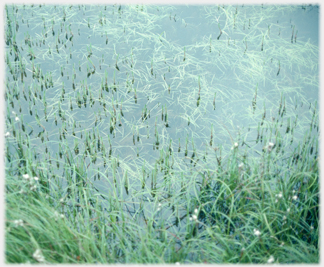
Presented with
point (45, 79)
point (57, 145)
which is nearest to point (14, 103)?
point (45, 79)

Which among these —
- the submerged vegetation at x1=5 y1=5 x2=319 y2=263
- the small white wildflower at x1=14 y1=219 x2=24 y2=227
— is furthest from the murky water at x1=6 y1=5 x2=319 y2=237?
the small white wildflower at x1=14 y1=219 x2=24 y2=227

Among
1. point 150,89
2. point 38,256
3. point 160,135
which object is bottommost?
point 38,256

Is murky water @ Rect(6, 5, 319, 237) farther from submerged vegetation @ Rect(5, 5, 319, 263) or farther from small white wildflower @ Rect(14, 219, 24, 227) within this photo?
small white wildflower @ Rect(14, 219, 24, 227)

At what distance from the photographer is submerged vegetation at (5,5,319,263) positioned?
70.1 inches

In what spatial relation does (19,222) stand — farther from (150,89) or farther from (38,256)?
(150,89)

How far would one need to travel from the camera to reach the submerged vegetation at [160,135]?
1780 millimetres

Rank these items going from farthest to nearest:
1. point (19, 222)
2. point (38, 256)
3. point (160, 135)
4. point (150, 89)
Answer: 1. point (150, 89)
2. point (160, 135)
3. point (19, 222)
4. point (38, 256)

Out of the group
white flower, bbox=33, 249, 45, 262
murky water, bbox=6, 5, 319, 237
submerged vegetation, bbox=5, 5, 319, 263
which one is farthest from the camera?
murky water, bbox=6, 5, 319, 237

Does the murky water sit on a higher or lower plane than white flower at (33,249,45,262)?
higher

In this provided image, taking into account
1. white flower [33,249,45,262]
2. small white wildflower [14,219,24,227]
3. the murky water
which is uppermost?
the murky water

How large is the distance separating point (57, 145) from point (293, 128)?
1854 millimetres

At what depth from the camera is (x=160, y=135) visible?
245 centimetres

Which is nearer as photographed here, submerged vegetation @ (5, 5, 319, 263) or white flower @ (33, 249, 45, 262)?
white flower @ (33, 249, 45, 262)

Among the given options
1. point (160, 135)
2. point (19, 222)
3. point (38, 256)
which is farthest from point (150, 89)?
point (38, 256)
